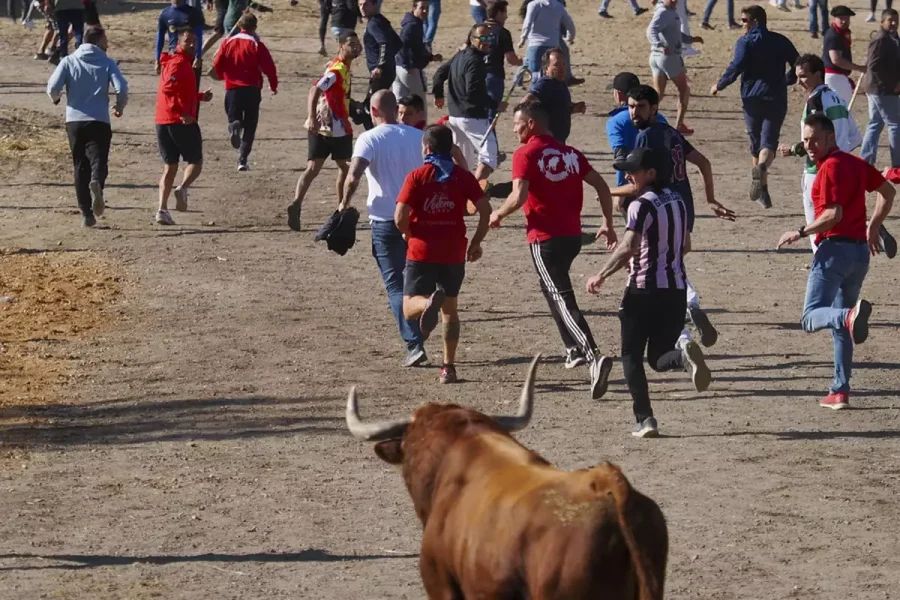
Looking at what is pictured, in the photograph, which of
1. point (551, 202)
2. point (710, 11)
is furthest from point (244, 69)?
point (710, 11)

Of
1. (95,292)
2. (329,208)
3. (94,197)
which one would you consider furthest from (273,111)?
(95,292)

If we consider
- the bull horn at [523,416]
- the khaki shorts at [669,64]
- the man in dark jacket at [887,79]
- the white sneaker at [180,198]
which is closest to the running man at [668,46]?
the khaki shorts at [669,64]

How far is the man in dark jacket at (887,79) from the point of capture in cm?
1842

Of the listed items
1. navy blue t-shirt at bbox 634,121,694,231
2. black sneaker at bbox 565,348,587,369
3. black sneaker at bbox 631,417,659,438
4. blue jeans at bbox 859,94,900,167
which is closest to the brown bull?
black sneaker at bbox 631,417,659,438

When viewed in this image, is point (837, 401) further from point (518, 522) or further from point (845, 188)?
point (518, 522)

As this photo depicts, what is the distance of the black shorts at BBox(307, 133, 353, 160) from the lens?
1678cm

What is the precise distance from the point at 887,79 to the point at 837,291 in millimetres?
8632

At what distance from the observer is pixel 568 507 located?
511 centimetres

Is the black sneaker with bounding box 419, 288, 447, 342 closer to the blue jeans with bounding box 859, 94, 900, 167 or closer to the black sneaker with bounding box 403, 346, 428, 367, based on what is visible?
the black sneaker with bounding box 403, 346, 428, 367

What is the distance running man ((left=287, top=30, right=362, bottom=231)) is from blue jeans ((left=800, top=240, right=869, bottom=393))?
23.7ft

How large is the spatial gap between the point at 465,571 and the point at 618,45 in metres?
25.5

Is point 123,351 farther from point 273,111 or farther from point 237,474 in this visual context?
point 273,111

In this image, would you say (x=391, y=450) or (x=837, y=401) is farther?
(x=837, y=401)

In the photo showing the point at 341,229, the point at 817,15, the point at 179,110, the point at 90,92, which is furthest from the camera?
the point at 817,15
